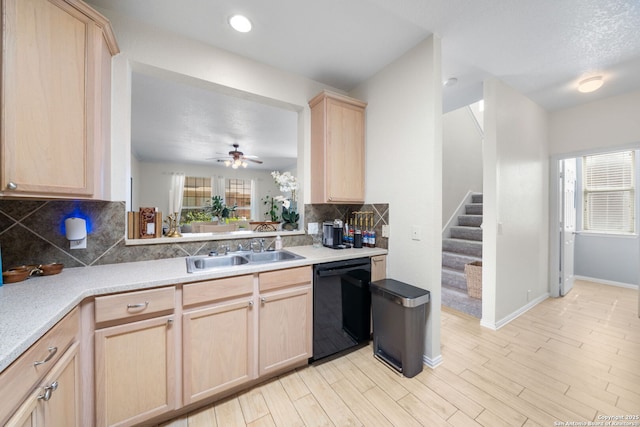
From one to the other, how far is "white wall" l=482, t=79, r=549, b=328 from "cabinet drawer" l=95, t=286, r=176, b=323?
2.92 m

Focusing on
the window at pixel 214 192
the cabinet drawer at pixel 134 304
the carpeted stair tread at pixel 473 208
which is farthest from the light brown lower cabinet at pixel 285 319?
the window at pixel 214 192

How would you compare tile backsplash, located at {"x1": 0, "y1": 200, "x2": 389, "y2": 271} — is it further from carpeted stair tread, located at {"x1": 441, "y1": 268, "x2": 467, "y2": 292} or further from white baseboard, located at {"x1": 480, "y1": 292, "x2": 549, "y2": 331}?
carpeted stair tread, located at {"x1": 441, "y1": 268, "x2": 467, "y2": 292}

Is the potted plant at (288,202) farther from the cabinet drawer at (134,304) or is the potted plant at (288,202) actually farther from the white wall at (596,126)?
the white wall at (596,126)

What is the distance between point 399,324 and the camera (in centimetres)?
182

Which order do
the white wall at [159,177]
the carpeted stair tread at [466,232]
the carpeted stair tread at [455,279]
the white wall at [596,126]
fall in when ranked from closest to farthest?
the white wall at [596,126], the carpeted stair tread at [455,279], the carpeted stair tread at [466,232], the white wall at [159,177]

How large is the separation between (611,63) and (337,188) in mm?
2868

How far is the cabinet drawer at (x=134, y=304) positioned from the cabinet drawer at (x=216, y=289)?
8 centimetres

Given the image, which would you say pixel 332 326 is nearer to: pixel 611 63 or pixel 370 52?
pixel 370 52

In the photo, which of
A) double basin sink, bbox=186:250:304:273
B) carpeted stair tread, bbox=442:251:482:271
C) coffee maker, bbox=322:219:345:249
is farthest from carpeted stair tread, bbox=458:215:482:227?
double basin sink, bbox=186:250:304:273

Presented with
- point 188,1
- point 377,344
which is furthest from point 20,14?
point 377,344

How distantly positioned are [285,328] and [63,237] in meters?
1.61

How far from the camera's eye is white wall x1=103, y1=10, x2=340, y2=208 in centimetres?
170

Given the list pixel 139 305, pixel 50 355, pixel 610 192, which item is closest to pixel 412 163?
pixel 139 305

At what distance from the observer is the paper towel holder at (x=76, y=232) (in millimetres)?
1502
